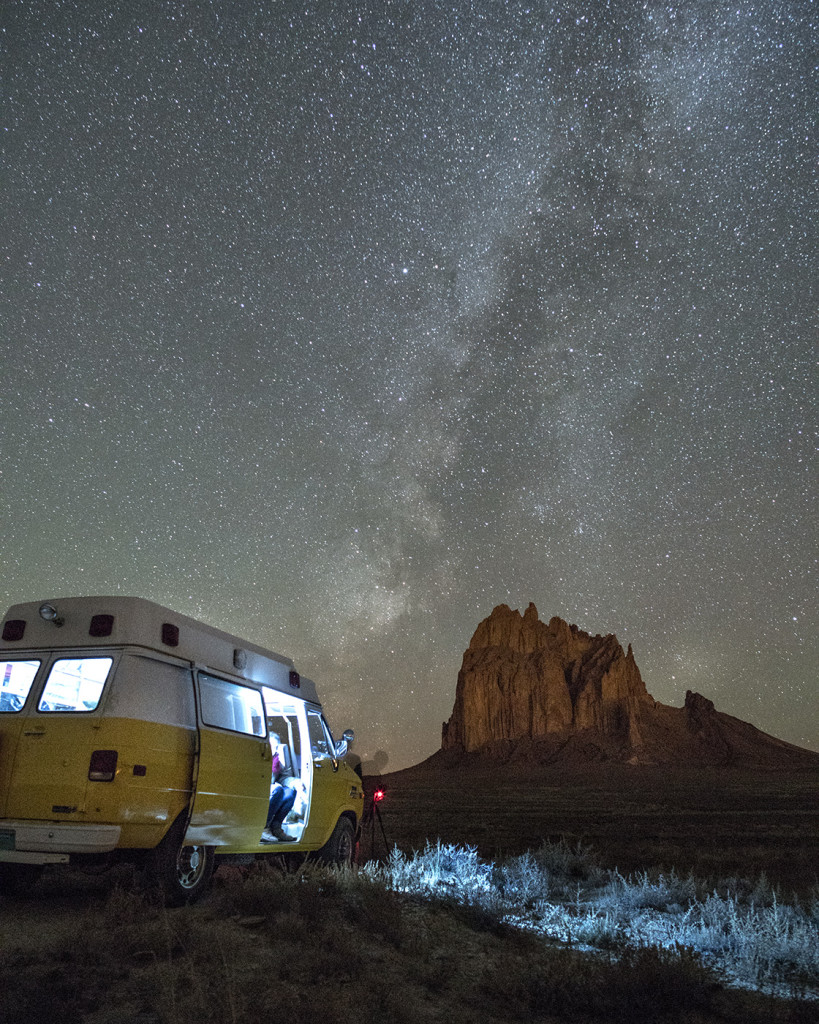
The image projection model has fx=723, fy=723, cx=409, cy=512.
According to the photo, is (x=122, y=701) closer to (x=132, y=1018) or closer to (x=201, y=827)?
(x=201, y=827)

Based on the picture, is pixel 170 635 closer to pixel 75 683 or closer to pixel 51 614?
pixel 75 683

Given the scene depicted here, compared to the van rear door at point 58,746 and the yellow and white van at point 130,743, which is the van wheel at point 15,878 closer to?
the yellow and white van at point 130,743

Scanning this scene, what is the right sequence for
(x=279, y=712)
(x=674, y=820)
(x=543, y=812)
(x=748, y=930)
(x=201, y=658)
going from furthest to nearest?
(x=543, y=812), (x=674, y=820), (x=279, y=712), (x=201, y=658), (x=748, y=930)

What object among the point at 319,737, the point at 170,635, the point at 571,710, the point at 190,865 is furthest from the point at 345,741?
the point at 571,710

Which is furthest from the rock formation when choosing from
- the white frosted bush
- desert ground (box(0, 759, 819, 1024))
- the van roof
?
the van roof

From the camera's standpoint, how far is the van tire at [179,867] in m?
6.29

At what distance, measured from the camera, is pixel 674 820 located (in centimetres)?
2495

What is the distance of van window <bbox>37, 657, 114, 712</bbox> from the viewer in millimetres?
6516

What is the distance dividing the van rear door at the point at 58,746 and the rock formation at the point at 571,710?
4320 inches

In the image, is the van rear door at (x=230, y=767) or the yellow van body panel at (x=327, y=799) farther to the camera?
the yellow van body panel at (x=327, y=799)

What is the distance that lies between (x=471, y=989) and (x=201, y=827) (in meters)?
3.06

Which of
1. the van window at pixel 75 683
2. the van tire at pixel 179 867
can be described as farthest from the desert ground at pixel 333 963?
the van window at pixel 75 683

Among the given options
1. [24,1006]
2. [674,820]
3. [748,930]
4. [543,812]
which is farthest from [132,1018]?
[543,812]

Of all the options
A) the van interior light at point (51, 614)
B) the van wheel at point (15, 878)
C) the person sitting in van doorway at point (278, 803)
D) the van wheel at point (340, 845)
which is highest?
the van interior light at point (51, 614)
